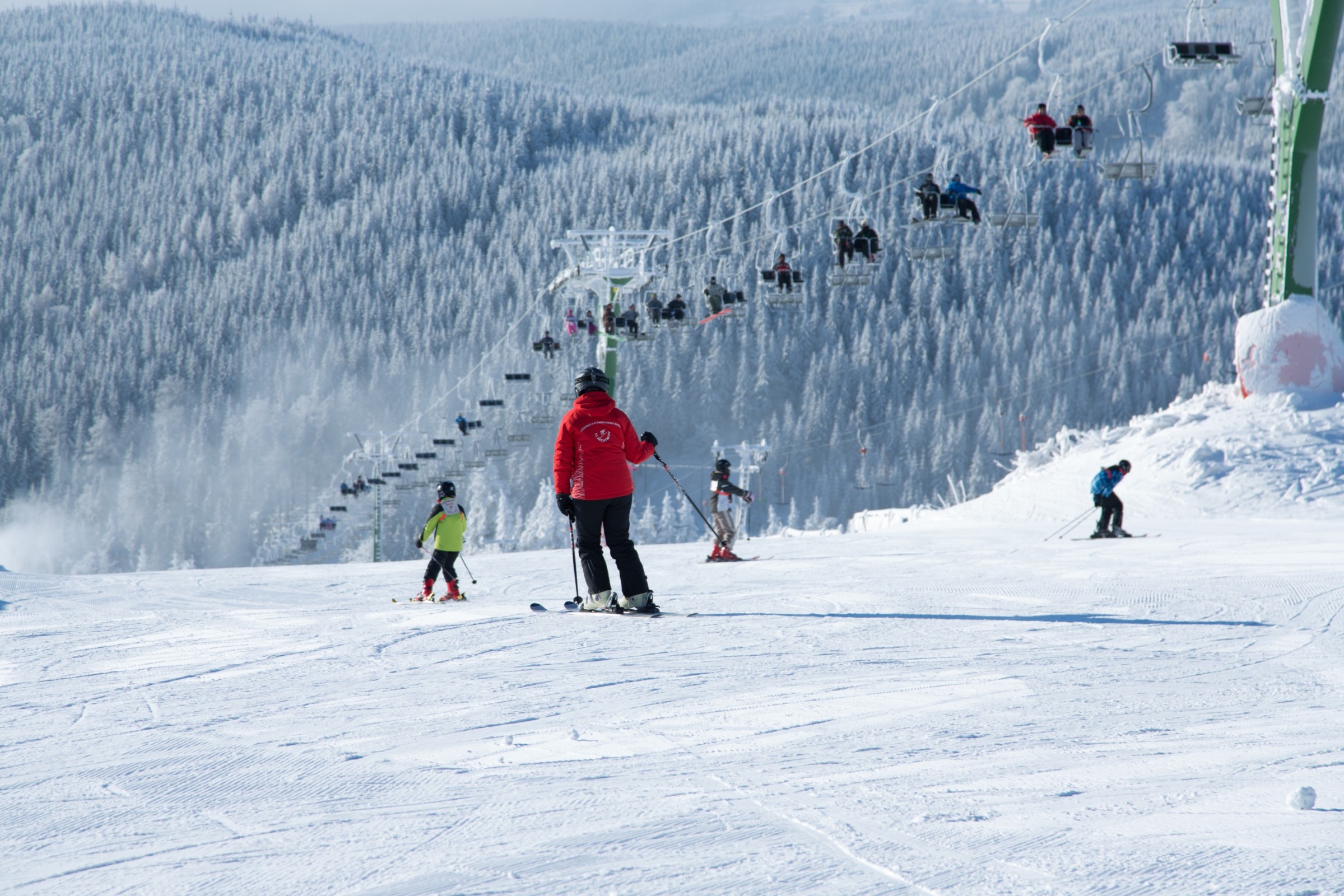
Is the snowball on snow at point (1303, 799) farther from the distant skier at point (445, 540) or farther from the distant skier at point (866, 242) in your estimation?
the distant skier at point (866, 242)

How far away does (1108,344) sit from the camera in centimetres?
9088

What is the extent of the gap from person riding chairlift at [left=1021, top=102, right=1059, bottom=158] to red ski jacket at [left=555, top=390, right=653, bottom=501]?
36.3 feet

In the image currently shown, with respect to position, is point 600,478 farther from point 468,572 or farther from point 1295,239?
point 1295,239

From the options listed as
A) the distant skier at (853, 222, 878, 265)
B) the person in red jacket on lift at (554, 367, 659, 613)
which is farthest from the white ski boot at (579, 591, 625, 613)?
the distant skier at (853, 222, 878, 265)

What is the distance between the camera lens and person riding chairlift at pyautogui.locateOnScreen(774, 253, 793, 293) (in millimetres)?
24172

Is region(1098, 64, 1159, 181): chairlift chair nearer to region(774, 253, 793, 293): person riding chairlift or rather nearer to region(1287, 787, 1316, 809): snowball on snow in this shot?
region(774, 253, 793, 293): person riding chairlift

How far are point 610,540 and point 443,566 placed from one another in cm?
314

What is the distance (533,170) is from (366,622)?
13096cm

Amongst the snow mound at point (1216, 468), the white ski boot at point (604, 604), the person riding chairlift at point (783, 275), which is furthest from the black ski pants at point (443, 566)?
the person riding chairlift at point (783, 275)

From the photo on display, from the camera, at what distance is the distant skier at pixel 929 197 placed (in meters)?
17.5

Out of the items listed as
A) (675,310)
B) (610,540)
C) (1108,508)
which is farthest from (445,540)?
(675,310)

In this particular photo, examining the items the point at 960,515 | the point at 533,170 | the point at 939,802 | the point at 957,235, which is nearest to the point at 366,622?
the point at 939,802

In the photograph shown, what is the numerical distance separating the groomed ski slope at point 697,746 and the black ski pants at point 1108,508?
642cm

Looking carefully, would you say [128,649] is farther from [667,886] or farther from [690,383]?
[690,383]
